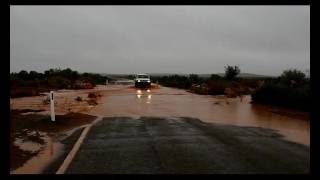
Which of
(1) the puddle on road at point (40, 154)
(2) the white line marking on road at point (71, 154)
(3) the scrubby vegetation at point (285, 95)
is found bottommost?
(1) the puddle on road at point (40, 154)

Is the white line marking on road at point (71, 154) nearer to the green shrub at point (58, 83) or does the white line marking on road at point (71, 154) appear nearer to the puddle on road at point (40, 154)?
the puddle on road at point (40, 154)

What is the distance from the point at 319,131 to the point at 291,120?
12.4 metres

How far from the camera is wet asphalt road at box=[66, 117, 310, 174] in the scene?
7.89 metres

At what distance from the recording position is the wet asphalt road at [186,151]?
311 inches

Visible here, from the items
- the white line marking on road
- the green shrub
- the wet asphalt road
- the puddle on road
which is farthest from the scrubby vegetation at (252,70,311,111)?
the green shrub

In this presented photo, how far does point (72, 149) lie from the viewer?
10039 mm

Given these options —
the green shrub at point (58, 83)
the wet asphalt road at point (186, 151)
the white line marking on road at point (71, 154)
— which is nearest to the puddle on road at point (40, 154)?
the white line marking on road at point (71, 154)

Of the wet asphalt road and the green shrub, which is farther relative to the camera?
the green shrub

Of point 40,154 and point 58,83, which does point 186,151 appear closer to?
point 40,154

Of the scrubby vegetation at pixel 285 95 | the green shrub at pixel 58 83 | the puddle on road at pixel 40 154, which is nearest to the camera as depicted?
the puddle on road at pixel 40 154

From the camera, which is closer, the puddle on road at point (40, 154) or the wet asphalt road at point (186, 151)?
the wet asphalt road at point (186, 151)

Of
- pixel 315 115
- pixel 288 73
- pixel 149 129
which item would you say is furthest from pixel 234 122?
pixel 288 73

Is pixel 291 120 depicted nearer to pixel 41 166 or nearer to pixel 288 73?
pixel 41 166

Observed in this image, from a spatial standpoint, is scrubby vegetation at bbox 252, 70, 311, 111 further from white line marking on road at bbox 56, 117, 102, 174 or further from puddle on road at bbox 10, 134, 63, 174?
puddle on road at bbox 10, 134, 63, 174
